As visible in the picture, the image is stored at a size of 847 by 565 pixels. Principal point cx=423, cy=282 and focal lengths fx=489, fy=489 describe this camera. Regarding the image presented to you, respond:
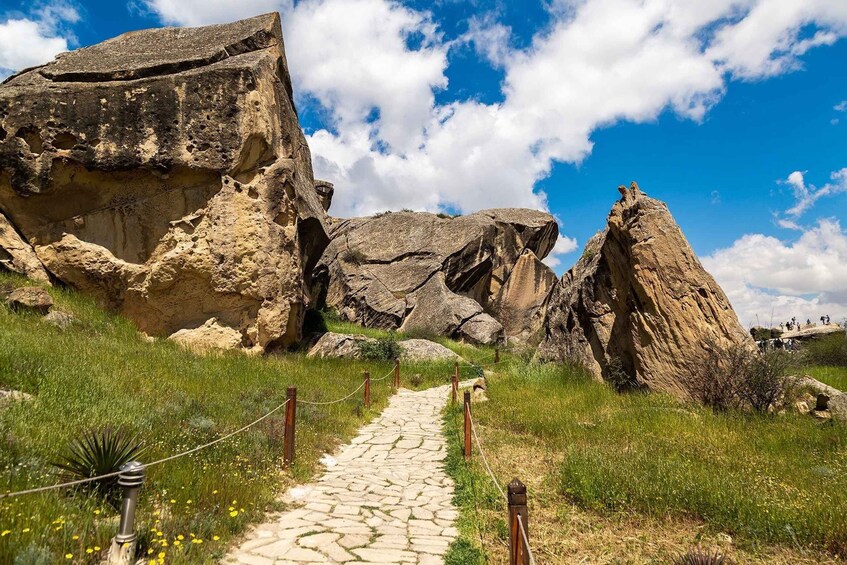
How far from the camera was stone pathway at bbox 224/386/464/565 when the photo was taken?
13.6 feet

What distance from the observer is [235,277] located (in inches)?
552

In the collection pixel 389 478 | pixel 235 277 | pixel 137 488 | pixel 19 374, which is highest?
pixel 235 277

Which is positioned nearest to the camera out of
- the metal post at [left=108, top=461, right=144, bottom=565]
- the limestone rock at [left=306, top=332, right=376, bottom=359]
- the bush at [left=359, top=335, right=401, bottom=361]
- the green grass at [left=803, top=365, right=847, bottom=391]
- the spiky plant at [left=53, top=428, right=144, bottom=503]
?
the metal post at [left=108, top=461, right=144, bottom=565]

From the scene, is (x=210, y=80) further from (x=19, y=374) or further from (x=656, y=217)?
(x=656, y=217)

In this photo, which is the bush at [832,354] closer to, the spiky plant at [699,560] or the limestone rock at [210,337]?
the spiky plant at [699,560]

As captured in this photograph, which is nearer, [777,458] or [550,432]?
[777,458]

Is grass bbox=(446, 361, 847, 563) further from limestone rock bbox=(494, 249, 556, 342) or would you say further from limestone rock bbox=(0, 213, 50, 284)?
limestone rock bbox=(494, 249, 556, 342)

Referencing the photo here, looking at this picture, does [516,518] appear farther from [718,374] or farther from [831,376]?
[831,376]

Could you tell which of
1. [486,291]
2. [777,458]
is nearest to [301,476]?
[777,458]

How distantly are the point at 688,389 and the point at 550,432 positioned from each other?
3.55m

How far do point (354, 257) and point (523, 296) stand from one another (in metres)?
12.6

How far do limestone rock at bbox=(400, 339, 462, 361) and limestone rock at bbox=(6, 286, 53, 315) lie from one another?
1172 centimetres

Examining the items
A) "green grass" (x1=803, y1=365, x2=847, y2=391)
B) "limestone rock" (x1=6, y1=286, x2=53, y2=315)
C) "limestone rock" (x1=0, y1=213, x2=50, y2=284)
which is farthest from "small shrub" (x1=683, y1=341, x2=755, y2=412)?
"limestone rock" (x1=0, y1=213, x2=50, y2=284)

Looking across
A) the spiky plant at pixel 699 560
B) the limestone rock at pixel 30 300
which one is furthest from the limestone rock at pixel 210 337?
the spiky plant at pixel 699 560
